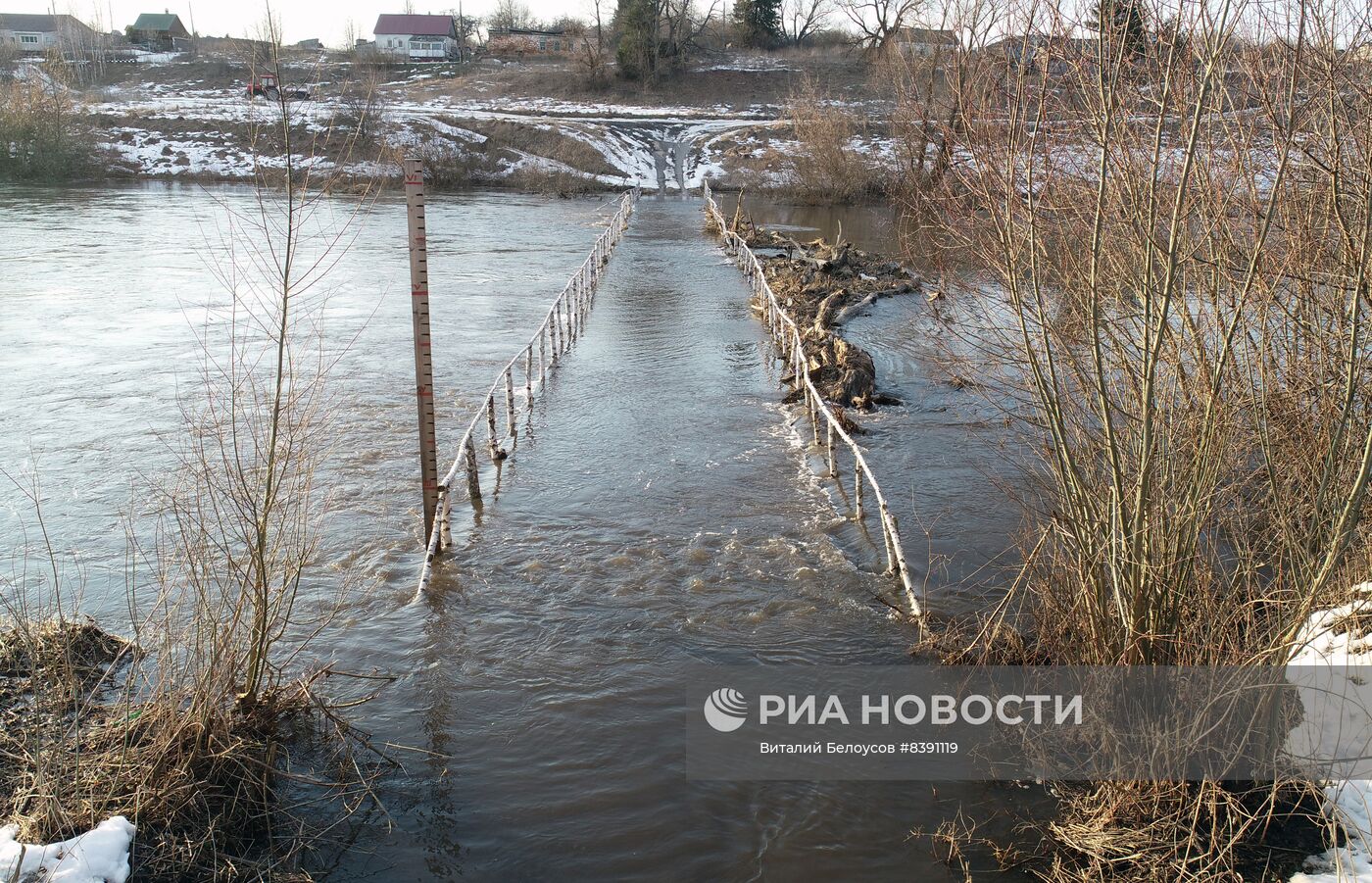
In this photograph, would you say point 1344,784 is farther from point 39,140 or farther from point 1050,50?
point 39,140

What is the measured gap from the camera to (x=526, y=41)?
9425cm

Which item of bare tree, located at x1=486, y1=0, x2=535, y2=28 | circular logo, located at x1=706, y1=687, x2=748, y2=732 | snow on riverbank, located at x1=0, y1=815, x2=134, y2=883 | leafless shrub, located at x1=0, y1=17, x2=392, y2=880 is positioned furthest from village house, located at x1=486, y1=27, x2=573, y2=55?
snow on riverbank, located at x1=0, y1=815, x2=134, y2=883

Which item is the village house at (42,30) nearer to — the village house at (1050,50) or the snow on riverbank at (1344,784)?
the village house at (1050,50)

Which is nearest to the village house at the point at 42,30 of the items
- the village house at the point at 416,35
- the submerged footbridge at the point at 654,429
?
the village house at the point at 416,35

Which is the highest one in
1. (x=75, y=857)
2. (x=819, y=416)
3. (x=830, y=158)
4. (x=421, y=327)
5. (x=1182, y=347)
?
(x=830, y=158)

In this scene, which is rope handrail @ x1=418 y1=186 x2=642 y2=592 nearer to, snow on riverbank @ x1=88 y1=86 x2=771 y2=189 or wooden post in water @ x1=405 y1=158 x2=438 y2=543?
wooden post in water @ x1=405 y1=158 x2=438 y2=543

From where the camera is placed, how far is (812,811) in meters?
6.28

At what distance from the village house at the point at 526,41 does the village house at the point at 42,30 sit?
109 ft

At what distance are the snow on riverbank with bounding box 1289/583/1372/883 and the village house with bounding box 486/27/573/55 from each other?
87.7 meters

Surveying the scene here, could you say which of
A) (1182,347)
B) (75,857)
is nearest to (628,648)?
(75,857)

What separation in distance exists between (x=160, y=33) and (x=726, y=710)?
357 ft

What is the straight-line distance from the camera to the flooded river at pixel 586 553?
614 cm

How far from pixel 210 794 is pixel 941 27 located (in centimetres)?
664

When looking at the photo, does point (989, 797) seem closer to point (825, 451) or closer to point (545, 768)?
point (545, 768)
